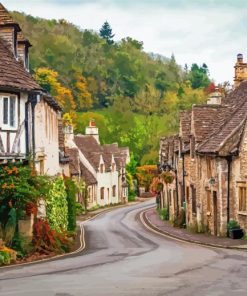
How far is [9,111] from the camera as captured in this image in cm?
2684

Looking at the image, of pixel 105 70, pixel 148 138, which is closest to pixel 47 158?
A: pixel 148 138

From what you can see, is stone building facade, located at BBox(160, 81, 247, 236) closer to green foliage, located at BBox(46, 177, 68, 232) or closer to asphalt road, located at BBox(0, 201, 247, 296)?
asphalt road, located at BBox(0, 201, 247, 296)

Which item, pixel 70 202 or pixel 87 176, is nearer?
pixel 70 202

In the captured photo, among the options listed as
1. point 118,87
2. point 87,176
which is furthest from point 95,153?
point 118,87

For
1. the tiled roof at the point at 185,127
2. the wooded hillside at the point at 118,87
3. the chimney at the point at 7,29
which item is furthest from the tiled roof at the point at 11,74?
the wooded hillside at the point at 118,87

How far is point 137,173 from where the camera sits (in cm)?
10100

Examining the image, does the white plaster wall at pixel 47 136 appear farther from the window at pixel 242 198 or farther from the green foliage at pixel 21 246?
the window at pixel 242 198

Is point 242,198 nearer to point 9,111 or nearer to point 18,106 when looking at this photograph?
point 18,106

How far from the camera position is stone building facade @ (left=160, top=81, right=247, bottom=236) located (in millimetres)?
36594

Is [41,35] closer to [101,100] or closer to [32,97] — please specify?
[101,100]

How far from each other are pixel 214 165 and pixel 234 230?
4.37 metres

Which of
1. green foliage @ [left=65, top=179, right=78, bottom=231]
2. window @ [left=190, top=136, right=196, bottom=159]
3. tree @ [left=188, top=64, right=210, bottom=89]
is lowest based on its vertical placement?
green foliage @ [left=65, top=179, right=78, bottom=231]

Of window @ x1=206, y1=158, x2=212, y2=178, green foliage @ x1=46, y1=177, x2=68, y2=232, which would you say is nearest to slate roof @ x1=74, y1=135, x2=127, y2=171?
window @ x1=206, y1=158, x2=212, y2=178

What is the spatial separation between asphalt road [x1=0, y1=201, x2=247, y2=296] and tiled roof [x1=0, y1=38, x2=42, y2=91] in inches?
282
